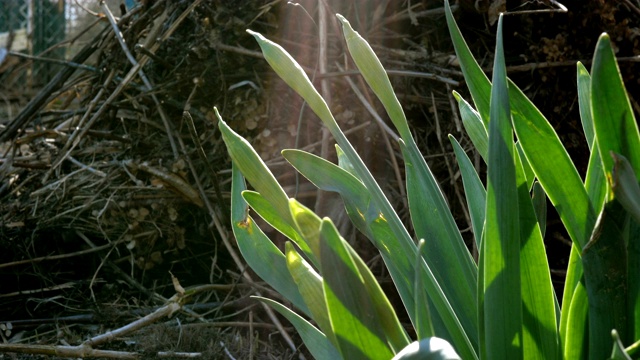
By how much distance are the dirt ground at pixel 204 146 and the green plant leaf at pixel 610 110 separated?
40.6 inches

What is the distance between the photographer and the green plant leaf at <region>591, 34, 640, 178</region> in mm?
669

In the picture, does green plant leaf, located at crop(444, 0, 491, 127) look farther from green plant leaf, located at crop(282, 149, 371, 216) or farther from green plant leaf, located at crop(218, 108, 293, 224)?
green plant leaf, located at crop(218, 108, 293, 224)

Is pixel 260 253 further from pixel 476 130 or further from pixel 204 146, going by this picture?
pixel 204 146

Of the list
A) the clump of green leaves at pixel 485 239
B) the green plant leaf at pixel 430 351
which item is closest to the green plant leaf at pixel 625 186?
the clump of green leaves at pixel 485 239

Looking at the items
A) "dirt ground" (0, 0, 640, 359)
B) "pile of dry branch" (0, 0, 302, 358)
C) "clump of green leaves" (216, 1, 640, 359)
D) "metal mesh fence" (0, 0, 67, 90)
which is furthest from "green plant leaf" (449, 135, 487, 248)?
"metal mesh fence" (0, 0, 67, 90)

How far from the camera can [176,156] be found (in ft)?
7.04

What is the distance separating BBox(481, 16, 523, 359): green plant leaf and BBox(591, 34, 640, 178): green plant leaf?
0.29ft

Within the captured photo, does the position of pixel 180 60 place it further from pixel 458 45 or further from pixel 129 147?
pixel 458 45

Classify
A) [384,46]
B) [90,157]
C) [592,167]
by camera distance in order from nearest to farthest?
[592,167] < [384,46] < [90,157]

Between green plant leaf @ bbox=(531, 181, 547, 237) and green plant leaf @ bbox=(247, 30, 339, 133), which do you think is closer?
green plant leaf @ bbox=(247, 30, 339, 133)

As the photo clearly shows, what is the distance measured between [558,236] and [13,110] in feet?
11.6

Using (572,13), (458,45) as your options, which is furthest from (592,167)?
(572,13)

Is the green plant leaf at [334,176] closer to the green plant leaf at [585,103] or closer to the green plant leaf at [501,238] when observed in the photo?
the green plant leaf at [501,238]

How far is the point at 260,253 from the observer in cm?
100
